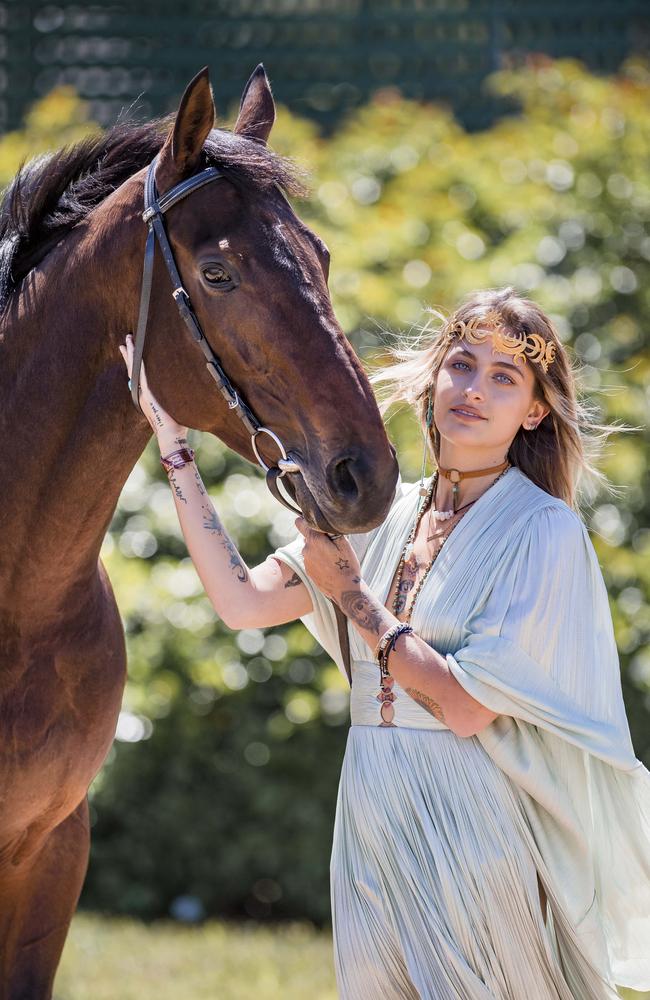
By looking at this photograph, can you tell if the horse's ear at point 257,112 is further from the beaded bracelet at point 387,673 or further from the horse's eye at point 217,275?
the beaded bracelet at point 387,673

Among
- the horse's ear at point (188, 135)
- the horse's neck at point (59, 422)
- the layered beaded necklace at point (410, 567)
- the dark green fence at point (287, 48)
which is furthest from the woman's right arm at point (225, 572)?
the dark green fence at point (287, 48)

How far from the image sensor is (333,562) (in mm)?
2549

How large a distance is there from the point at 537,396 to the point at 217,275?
2.96 ft

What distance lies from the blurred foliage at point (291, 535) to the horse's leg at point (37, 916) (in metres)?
2.12

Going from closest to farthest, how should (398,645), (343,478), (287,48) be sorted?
(343,478) → (398,645) → (287,48)

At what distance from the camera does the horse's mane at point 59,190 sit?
2.57 m

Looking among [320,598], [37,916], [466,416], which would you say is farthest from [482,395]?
[37,916]

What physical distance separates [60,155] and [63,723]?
1202mm

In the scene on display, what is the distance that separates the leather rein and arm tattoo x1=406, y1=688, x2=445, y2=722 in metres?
0.50

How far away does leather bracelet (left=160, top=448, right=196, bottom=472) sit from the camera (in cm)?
244

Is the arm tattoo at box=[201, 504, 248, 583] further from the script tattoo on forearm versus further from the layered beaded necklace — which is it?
the layered beaded necklace

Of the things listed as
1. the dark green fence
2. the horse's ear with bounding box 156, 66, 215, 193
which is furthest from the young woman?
the dark green fence

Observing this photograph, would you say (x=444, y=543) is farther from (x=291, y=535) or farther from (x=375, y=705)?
(x=291, y=535)

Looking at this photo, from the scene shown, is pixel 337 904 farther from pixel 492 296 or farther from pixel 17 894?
pixel 492 296
